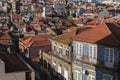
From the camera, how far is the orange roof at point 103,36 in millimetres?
28609

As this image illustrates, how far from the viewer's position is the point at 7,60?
2914 centimetres

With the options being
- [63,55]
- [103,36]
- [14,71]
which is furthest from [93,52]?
[14,71]

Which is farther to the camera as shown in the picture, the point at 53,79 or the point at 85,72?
the point at 53,79

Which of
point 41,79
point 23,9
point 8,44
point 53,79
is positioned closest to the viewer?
point 53,79

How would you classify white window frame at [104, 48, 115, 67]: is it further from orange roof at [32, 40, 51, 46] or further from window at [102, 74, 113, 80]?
orange roof at [32, 40, 51, 46]

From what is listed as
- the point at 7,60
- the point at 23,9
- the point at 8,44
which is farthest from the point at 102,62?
the point at 23,9

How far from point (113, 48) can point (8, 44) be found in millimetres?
43369

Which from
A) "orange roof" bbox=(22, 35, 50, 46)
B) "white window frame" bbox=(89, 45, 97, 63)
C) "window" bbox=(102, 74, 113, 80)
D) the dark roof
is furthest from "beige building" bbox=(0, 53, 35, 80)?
"orange roof" bbox=(22, 35, 50, 46)

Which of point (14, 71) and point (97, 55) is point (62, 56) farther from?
point (14, 71)

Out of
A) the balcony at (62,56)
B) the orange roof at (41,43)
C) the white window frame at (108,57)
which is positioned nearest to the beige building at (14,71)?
the white window frame at (108,57)

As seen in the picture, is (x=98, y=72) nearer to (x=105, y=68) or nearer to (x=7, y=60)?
(x=105, y=68)

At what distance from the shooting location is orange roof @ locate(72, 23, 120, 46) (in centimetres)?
2861

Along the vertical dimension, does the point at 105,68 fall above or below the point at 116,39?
below

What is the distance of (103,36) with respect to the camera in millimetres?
29969
